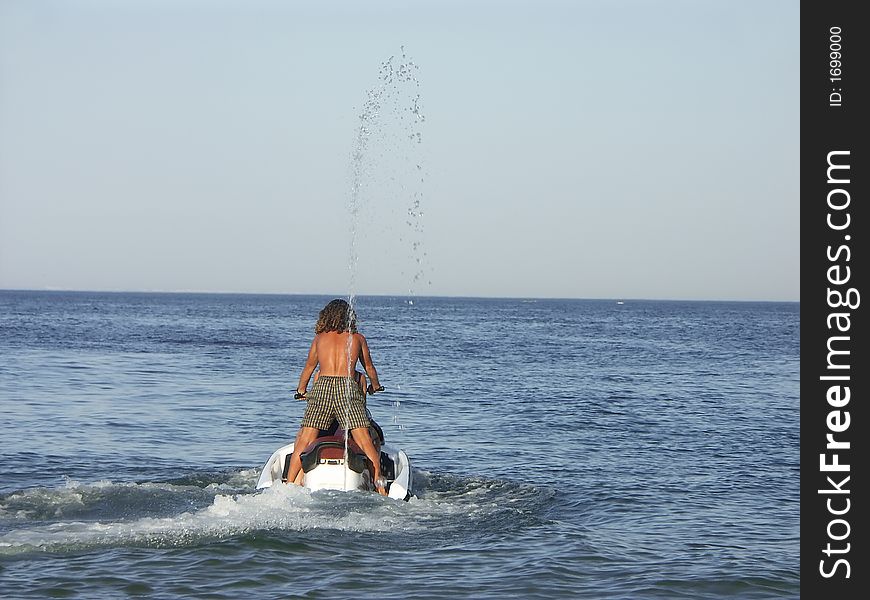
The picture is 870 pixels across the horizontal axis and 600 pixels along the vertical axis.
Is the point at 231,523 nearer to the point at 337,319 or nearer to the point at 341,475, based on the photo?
the point at 341,475

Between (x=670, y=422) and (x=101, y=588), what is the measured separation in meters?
14.9

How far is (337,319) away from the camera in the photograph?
38.4ft

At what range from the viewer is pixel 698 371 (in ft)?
118

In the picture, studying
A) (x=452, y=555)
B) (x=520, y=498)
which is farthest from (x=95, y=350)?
(x=452, y=555)

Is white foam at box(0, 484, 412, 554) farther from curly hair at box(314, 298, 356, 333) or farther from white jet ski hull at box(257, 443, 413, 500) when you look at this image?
curly hair at box(314, 298, 356, 333)

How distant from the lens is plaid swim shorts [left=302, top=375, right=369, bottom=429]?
11750 mm

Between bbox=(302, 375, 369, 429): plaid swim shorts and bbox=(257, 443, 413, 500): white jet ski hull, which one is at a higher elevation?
bbox=(302, 375, 369, 429): plaid swim shorts

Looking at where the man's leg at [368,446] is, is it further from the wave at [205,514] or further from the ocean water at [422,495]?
the ocean water at [422,495]

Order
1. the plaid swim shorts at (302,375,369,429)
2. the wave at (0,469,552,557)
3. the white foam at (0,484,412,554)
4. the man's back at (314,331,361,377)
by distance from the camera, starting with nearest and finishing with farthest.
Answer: the white foam at (0,484,412,554) → the wave at (0,469,552,557) → the man's back at (314,331,361,377) → the plaid swim shorts at (302,375,369,429)
